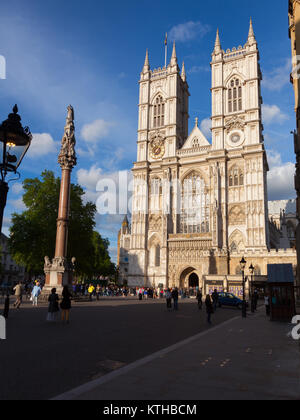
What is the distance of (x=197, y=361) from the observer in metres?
6.95

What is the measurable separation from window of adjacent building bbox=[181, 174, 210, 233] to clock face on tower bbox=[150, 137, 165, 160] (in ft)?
20.9

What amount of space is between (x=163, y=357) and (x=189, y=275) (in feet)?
142

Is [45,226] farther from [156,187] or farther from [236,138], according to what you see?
[236,138]

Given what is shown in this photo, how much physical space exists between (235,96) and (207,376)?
169 ft

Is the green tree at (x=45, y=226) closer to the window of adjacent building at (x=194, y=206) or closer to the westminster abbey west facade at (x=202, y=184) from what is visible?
the westminster abbey west facade at (x=202, y=184)

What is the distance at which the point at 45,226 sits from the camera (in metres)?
35.3

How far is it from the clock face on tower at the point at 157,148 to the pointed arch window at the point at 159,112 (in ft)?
9.36

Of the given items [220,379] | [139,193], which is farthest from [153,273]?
[220,379]

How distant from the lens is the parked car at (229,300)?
88.2ft

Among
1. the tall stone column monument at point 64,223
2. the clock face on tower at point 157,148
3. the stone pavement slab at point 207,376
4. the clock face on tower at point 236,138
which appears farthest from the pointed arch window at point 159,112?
the stone pavement slab at point 207,376

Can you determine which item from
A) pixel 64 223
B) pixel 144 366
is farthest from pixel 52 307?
pixel 64 223

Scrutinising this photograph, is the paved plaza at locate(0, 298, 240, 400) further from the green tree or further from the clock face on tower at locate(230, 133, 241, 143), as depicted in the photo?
the clock face on tower at locate(230, 133, 241, 143)

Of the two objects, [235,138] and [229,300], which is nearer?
[229,300]
